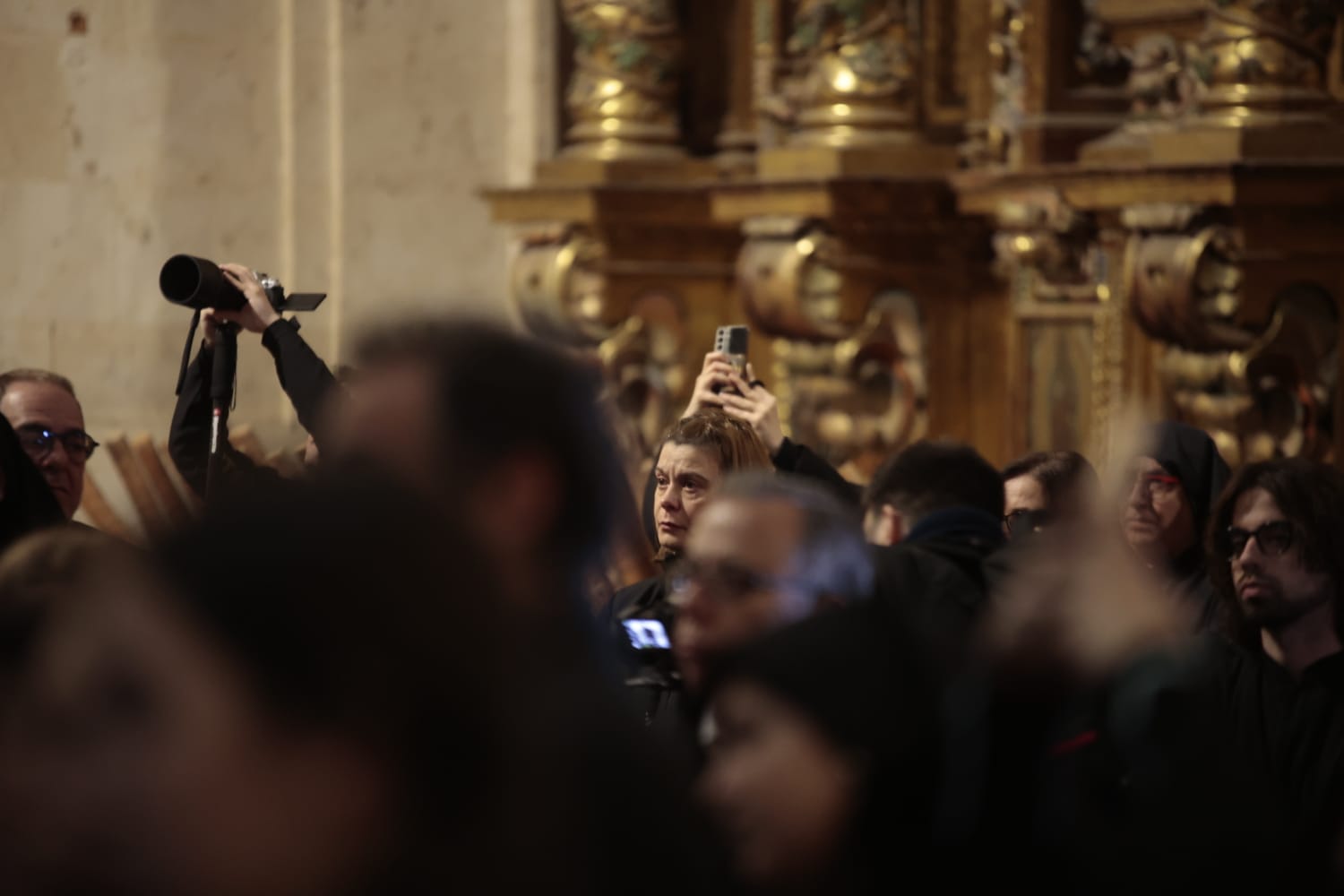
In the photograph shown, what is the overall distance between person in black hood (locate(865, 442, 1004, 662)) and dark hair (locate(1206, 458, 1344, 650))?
0.35m

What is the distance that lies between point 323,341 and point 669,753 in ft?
25.2

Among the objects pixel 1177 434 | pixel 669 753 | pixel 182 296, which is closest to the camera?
pixel 669 753

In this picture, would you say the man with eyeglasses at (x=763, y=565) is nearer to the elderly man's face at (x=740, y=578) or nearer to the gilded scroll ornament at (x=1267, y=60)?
the elderly man's face at (x=740, y=578)

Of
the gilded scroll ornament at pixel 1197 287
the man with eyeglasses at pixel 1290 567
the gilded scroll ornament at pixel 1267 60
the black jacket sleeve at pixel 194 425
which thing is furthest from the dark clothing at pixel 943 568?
the gilded scroll ornament at pixel 1267 60

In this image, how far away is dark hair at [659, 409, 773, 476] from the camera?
377 centimetres

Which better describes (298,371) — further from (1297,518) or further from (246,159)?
(246,159)

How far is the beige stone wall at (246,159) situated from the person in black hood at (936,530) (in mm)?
5372

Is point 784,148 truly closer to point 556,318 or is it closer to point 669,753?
point 556,318

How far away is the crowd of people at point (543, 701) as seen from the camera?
1.25 meters

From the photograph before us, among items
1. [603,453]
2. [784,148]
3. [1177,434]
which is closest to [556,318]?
[784,148]


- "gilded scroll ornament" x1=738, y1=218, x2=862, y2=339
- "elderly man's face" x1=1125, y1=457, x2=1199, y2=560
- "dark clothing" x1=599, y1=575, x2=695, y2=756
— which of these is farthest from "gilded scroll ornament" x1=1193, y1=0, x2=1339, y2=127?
"dark clothing" x1=599, y1=575, x2=695, y2=756

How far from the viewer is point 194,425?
4203mm

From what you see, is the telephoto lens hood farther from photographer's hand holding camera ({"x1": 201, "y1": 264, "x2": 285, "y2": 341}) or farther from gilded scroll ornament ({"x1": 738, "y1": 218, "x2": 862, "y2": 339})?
gilded scroll ornament ({"x1": 738, "y1": 218, "x2": 862, "y2": 339})

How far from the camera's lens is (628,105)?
26.4 feet
